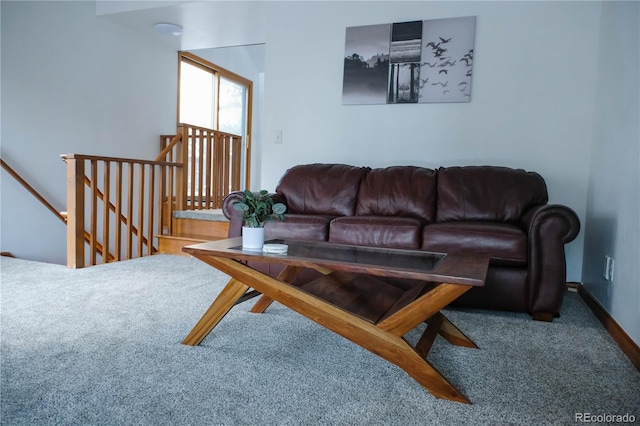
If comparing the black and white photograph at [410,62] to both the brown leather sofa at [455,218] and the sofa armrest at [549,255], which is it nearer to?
the brown leather sofa at [455,218]

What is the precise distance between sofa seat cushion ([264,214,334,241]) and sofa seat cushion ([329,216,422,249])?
6 cm

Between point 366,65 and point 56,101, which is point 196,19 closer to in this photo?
point 56,101

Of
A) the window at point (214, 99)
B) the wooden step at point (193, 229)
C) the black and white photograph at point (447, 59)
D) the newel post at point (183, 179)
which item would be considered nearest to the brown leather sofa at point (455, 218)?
the black and white photograph at point (447, 59)

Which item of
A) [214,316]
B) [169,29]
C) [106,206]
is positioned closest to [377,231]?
[214,316]

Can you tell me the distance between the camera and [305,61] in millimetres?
3646

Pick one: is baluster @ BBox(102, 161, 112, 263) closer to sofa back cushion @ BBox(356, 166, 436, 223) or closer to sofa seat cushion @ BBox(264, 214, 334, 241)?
sofa seat cushion @ BBox(264, 214, 334, 241)

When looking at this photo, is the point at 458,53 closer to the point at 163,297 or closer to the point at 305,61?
the point at 305,61

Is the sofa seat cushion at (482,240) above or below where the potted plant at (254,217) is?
below

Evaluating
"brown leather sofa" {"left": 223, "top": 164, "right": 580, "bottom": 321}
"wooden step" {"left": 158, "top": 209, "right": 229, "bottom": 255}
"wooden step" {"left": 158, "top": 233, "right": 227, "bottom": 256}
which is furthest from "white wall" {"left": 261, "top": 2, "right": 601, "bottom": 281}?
"wooden step" {"left": 158, "top": 233, "right": 227, "bottom": 256}

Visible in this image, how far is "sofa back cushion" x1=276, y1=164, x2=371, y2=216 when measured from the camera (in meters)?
3.06

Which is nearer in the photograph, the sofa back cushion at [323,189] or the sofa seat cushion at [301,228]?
the sofa seat cushion at [301,228]

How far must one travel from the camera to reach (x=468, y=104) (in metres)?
3.19

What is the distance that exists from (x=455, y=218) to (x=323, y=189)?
98 centimetres

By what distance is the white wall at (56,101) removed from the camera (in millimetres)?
3742
